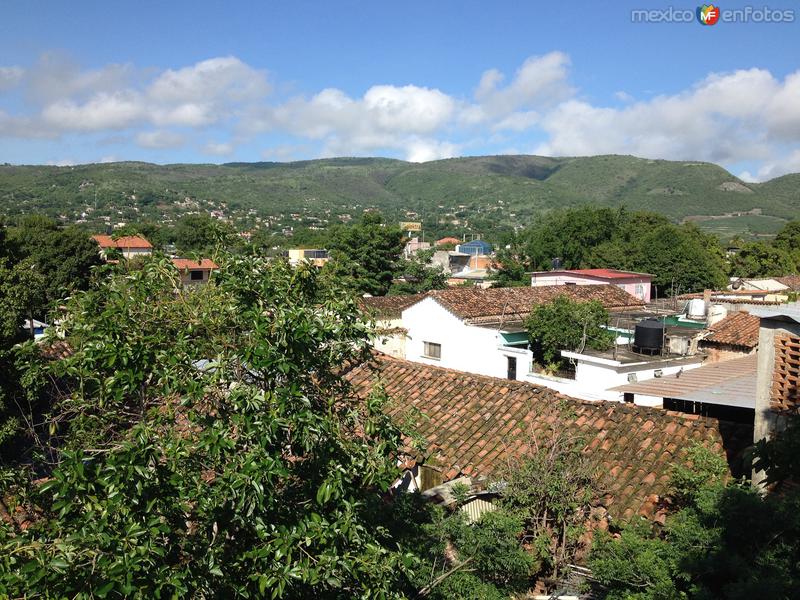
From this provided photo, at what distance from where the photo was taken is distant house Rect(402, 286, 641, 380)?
66.1ft

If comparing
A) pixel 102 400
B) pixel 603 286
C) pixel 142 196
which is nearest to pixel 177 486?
pixel 102 400

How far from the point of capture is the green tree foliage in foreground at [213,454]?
3.72 meters

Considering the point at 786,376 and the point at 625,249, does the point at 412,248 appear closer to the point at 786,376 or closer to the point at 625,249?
the point at 625,249

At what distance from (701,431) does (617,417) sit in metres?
1.24

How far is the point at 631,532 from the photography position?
645 centimetres

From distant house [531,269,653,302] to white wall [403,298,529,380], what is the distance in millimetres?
14754

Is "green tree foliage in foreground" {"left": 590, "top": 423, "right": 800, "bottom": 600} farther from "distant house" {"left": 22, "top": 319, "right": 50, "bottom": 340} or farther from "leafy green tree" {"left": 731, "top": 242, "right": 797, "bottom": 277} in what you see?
"leafy green tree" {"left": 731, "top": 242, "right": 797, "bottom": 277}

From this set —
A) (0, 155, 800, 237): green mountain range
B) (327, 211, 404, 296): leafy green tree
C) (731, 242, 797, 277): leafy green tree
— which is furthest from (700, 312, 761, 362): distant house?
(0, 155, 800, 237): green mountain range

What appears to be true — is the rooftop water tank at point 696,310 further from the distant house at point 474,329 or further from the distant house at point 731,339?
the distant house at point 474,329

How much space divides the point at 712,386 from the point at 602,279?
26830 mm

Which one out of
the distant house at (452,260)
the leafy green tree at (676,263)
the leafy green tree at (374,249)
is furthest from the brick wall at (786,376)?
the distant house at (452,260)

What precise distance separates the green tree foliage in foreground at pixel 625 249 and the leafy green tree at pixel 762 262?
7.87ft

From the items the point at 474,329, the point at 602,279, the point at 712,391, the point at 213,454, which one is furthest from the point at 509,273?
the point at 213,454

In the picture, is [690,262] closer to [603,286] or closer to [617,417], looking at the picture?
[603,286]
